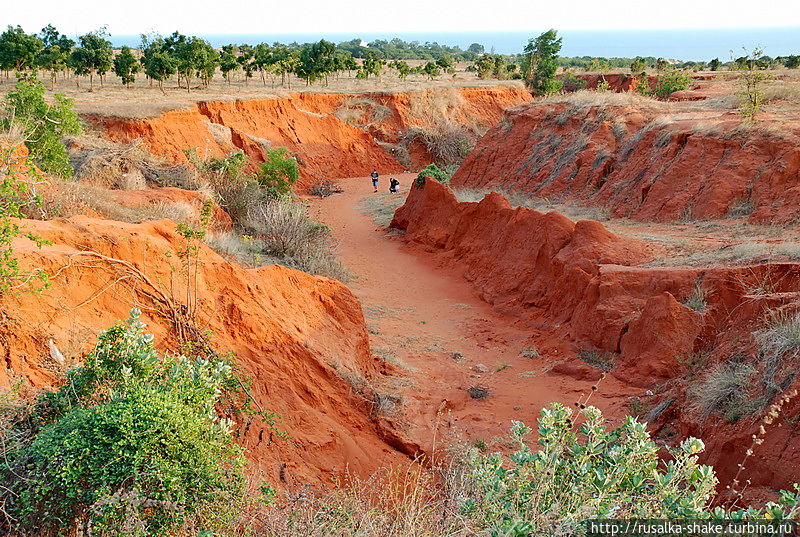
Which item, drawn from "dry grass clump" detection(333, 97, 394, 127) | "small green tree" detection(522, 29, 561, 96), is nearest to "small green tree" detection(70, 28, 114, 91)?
"dry grass clump" detection(333, 97, 394, 127)

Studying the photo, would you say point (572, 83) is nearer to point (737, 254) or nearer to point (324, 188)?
point (324, 188)

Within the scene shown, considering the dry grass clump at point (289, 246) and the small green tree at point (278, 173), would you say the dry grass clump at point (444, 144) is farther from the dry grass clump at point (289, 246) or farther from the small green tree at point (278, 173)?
the dry grass clump at point (289, 246)

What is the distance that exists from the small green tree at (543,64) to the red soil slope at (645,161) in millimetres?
19022

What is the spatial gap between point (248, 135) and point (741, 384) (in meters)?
28.3

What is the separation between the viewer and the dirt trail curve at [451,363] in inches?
336

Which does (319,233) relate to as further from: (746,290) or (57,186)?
(746,290)

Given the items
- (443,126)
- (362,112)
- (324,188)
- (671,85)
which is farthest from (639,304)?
(362,112)

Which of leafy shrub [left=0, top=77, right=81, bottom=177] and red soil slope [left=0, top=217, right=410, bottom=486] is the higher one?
leafy shrub [left=0, top=77, right=81, bottom=177]

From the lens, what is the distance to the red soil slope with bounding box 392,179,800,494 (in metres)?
6.65

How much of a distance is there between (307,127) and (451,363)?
27.2m

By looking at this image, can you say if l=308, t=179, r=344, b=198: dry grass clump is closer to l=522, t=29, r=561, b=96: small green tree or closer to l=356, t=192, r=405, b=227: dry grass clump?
l=356, t=192, r=405, b=227: dry grass clump

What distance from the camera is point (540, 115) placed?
86.5ft

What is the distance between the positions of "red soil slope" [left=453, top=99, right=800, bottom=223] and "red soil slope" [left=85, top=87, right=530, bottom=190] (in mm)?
10114

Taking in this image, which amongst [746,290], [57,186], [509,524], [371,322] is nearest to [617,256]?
[746,290]
